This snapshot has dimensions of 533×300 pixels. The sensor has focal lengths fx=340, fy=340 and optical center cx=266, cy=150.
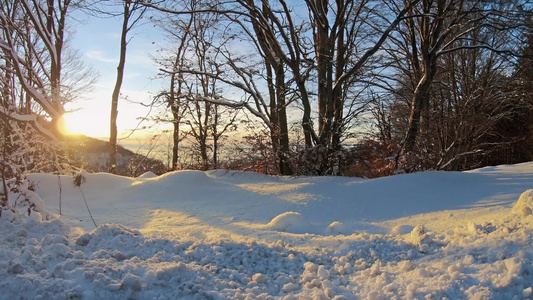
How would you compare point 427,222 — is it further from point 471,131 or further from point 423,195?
point 471,131

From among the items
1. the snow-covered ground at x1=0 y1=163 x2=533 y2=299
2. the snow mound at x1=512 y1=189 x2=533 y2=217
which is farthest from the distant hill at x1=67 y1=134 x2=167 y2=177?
the snow mound at x1=512 y1=189 x2=533 y2=217

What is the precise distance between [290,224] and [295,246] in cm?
87

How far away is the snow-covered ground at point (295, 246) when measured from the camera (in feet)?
8.41

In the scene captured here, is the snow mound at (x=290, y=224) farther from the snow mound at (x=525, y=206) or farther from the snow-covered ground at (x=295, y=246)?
the snow mound at (x=525, y=206)

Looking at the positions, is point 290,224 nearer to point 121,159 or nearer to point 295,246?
point 295,246

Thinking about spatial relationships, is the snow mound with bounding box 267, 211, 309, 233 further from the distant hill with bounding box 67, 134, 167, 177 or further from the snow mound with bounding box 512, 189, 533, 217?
the distant hill with bounding box 67, 134, 167, 177

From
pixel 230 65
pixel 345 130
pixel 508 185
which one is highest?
pixel 230 65

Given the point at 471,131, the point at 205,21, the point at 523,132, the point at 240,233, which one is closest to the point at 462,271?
the point at 240,233

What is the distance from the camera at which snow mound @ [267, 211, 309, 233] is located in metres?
4.62

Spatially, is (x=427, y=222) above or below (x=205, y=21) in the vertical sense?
below

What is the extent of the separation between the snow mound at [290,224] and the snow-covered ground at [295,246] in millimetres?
15

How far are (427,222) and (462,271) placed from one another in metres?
1.96

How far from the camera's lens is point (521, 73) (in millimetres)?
16078

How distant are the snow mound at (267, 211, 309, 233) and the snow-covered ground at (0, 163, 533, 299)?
0.6 inches
